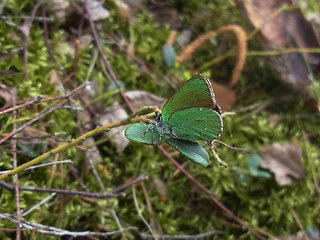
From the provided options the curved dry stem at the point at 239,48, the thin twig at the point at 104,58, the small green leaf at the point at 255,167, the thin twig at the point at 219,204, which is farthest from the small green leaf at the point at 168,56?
the small green leaf at the point at 255,167

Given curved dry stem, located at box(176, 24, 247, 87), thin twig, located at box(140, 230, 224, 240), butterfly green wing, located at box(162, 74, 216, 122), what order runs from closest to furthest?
butterfly green wing, located at box(162, 74, 216, 122) < thin twig, located at box(140, 230, 224, 240) < curved dry stem, located at box(176, 24, 247, 87)

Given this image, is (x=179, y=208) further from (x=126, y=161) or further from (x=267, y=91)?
(x=267, y=91)

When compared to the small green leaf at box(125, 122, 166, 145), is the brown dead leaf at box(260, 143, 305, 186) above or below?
below

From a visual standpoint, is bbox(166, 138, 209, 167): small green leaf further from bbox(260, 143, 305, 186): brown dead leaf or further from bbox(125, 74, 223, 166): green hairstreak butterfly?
bbox(260, 143, 305, 186): brown dead leaf

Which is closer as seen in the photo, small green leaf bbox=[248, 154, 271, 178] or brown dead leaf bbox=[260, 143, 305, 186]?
small green leaf bbox=[248, 154, 271, 178]

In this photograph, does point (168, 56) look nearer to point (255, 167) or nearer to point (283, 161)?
point (255, 167)

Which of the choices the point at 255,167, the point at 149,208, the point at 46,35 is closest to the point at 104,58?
the point at 46,35

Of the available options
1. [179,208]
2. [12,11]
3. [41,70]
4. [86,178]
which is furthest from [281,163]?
[12,11]

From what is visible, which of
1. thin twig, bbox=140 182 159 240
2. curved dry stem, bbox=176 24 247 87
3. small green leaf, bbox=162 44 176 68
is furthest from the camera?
curved dry stem, bbox=176 24 247 87

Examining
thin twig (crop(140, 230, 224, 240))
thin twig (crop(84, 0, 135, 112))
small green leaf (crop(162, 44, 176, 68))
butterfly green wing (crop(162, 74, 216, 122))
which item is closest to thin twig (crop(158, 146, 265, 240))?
thin twig (crop(140, 230, 224, 240))
